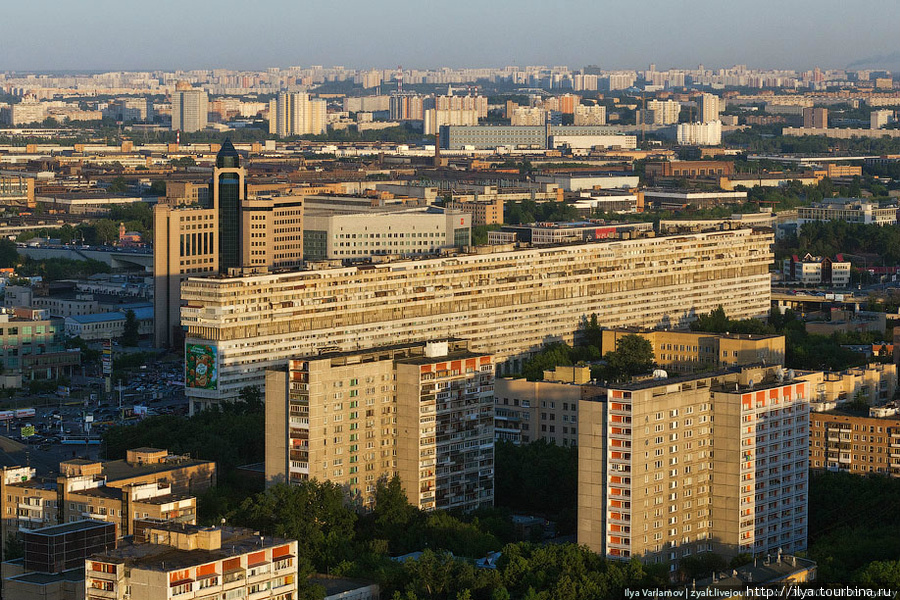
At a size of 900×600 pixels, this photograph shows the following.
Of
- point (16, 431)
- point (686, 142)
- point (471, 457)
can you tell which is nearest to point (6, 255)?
point (16, 431)

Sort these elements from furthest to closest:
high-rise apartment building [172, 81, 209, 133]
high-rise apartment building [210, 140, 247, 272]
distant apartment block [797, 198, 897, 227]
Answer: high-rise apartment building [172, 81, 209, 133], distant apartment block [797, 198, 897, 227], high-rise apartment building [210, 140, 247, 272]

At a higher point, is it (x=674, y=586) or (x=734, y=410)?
(x=734, y=410)

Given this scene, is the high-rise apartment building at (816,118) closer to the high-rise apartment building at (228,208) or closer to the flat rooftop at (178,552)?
the high-rise apartment building at (228,208)

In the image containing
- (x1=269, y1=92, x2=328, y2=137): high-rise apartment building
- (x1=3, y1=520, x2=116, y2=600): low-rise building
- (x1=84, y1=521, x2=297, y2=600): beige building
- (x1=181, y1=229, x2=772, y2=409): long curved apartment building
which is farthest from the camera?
(x1=269, y1=92, x2=328, y2=137): high-rise apartment building

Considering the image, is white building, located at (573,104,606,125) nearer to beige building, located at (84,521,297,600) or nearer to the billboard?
the billboard

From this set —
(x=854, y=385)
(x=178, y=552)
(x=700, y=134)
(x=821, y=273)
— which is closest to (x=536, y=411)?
(x=854, y=385)

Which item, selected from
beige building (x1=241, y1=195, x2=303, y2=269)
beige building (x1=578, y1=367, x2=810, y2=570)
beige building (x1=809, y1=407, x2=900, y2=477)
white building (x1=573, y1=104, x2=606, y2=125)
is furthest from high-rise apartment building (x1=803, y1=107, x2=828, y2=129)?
beige building (x1=578, y1=367, x2=810, y2=570)

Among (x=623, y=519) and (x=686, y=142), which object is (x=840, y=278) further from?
(x=686, y=142)
